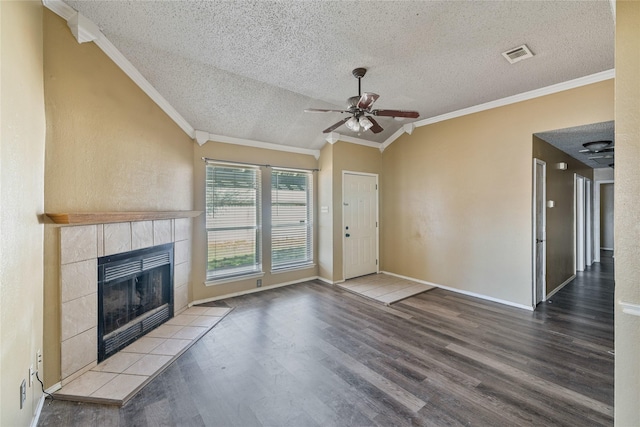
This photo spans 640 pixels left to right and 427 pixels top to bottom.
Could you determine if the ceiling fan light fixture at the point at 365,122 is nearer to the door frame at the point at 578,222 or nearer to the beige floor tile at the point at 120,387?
the beige floor tile at the point at 120,387

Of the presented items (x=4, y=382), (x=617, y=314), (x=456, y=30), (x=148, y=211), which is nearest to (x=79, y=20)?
Result: (x=148, y=211)

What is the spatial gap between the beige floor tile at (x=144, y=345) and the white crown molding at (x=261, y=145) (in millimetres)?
2850

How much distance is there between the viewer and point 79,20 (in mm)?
2143

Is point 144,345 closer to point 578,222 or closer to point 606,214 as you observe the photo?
point 578,222

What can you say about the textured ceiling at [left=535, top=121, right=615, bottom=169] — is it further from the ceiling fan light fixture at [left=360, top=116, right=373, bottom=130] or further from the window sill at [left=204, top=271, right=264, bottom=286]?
the window sill at [left=204, top=271, right=264, bottom=286]

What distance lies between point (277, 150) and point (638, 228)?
4.45 metres

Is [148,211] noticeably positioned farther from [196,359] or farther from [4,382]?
[4,382]

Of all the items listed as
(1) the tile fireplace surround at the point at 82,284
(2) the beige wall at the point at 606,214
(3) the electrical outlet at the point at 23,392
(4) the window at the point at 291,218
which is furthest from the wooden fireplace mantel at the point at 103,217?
(2) the beige wall at the point at 606,214

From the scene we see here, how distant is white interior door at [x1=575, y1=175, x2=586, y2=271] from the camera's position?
222 inches

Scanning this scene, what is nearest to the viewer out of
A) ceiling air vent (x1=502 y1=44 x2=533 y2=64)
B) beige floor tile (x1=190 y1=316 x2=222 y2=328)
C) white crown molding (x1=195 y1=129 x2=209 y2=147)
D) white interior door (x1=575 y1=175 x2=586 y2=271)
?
ceiling air vent (x1=502 y1=44 x2=533 y2=64)

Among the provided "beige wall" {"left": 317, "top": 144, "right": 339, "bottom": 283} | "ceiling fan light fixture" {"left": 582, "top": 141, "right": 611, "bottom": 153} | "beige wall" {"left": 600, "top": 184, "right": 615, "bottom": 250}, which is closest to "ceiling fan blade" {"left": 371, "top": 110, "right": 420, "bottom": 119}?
"beige wall" {"left": 317, "top": 144, "right": 339, "bottom": 283}

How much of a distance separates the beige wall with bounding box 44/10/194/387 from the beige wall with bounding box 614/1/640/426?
3.79m

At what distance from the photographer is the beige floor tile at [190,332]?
3.02 metres

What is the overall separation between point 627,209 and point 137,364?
3825 mm
